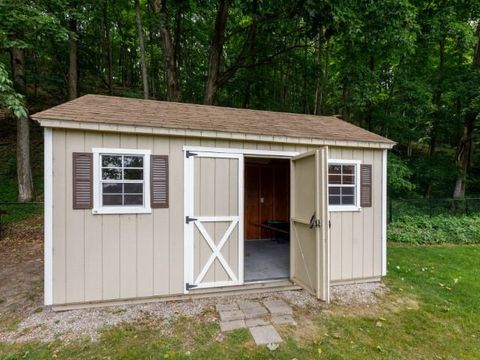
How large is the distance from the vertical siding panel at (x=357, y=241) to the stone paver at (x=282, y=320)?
6.22 feet

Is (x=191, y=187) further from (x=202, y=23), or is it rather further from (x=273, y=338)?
(x=202, y=23)

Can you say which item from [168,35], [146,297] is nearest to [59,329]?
[146,297]

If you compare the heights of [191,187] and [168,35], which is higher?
[168,35]

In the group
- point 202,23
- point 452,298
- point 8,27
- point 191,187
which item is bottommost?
point 452,298

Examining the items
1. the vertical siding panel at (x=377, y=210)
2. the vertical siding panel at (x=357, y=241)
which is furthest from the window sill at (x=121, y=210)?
the vertical siding panel at (x=377, y=210)

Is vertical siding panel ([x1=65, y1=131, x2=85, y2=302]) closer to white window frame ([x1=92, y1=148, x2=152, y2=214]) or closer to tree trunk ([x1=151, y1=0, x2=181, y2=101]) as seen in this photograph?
white window frame ([x1=92, y1=148, x2=152, y2=214])

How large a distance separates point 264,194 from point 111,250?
5.21 meters

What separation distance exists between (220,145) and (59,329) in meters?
3.21

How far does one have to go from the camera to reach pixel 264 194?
8477mm

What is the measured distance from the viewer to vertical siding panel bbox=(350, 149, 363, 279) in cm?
503

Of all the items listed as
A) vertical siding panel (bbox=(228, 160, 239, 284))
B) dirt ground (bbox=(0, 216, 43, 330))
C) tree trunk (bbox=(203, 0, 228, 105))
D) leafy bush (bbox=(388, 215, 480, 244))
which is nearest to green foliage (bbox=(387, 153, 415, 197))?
leafy bush (bbox=(388, 215, 480, 244))

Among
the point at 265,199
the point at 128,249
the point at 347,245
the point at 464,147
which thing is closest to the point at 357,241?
the point at 347,245

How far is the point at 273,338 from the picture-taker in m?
3.27

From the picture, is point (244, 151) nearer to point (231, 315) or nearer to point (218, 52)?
point (231, 315)
